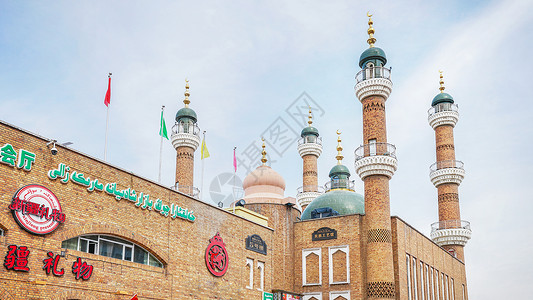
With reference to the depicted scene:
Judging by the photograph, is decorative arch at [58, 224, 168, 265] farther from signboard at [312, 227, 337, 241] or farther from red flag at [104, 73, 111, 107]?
signboard at [312, 227, 337, 241]

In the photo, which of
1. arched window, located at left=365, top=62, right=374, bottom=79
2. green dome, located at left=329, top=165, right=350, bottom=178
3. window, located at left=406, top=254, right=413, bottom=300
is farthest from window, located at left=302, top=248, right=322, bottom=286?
green dome, located at left=329, top=165, right=350, bottom=178

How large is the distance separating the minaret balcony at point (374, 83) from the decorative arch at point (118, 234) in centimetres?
1625

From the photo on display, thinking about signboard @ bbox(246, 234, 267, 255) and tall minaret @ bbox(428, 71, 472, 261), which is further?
tall minaret @ bbox(428, 71, 472, 261)

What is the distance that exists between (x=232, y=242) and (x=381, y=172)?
9.48m

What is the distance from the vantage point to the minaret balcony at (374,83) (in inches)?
1229

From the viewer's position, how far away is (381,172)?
29.7m

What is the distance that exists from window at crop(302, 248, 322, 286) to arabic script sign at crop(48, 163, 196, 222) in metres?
10.6

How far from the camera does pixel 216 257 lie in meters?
23.9

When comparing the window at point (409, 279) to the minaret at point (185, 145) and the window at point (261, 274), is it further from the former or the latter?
the minaret at point (185, 145)

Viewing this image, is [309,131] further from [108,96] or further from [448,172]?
[108,96]

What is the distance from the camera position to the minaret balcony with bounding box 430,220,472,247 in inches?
1604

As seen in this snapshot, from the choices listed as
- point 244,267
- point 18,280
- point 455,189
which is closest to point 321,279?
point 244,267

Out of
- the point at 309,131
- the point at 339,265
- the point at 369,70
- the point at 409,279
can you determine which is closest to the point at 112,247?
the point at 339,265

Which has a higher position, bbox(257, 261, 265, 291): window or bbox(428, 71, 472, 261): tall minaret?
bbox(428, 71, 472, 261): tall minaret
